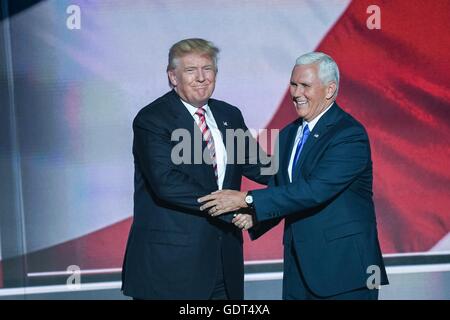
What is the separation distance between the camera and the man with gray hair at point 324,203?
3.04 meters

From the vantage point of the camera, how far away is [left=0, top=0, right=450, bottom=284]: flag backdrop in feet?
13.1

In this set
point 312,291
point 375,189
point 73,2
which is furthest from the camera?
point 375,189

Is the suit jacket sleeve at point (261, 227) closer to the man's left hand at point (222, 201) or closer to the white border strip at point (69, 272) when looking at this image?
the man's left hand at point (222, 201)

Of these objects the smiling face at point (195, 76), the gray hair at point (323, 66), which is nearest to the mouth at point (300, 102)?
the gray hair at point (323, 66)

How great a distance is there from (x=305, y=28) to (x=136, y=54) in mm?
861

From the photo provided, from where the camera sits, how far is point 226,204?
10.6 feet

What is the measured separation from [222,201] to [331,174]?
46cm

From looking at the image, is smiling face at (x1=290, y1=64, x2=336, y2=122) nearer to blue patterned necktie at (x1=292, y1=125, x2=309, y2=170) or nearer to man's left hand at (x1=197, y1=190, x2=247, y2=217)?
blue patterned necktie at (x1=292, y1=125, x2=309, y2=170)

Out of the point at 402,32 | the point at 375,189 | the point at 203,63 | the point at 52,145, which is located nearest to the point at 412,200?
the point at 375,189

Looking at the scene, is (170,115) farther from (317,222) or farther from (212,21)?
(212,21)

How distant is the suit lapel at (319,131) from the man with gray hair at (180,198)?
0.36m

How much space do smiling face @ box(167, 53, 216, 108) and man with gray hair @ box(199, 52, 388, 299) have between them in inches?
13.6

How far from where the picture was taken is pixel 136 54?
159 inches

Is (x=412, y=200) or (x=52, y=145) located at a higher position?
(x=52, y=145)
